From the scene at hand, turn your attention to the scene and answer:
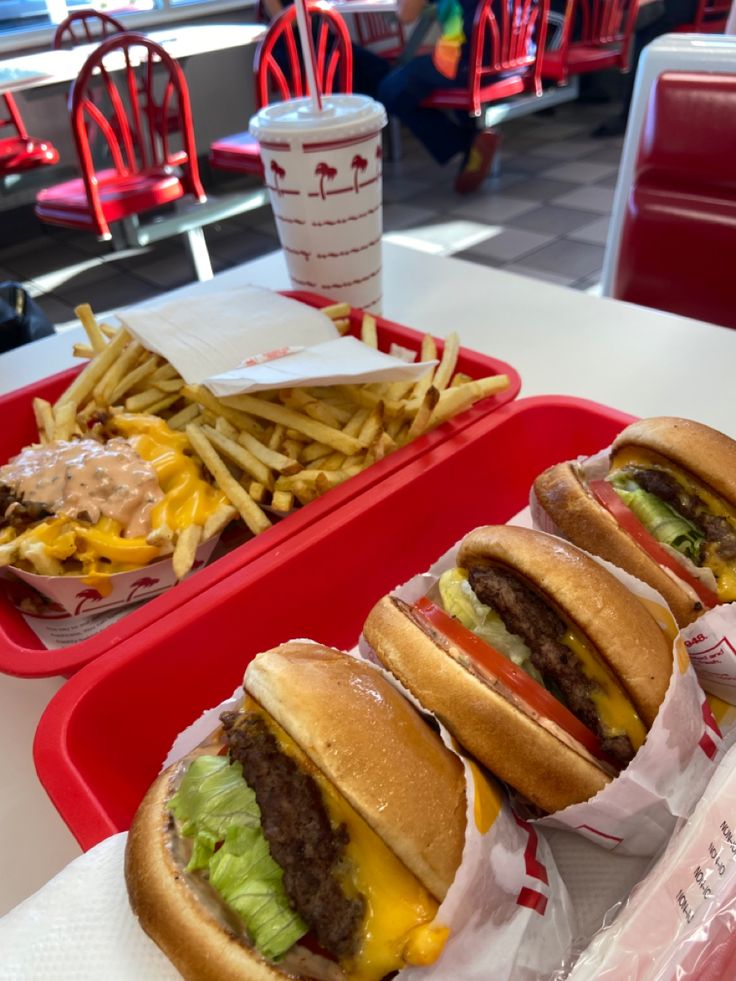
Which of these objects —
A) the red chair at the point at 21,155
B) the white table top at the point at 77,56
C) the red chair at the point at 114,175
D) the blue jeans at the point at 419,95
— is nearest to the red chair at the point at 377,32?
the blue jeans at the point at 419,95

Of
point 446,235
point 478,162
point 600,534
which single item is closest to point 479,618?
point 600,534

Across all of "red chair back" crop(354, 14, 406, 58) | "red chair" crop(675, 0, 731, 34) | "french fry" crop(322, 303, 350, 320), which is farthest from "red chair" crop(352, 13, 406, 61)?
"french fry" crop(322, 303, 350, 320)

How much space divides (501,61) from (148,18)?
3382mm

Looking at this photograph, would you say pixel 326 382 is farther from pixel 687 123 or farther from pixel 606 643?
pixel 687 123

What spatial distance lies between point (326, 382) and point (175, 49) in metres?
4.29

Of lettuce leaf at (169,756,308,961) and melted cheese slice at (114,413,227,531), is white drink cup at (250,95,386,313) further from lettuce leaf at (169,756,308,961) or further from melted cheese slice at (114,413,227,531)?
lettuce leaf at (169,756,308,961)

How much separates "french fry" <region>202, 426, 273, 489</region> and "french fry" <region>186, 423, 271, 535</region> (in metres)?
0.01

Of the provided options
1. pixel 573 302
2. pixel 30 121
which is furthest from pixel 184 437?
pixel 30 121

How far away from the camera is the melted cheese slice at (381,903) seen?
67 cm

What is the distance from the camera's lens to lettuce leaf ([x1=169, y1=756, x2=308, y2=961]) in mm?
696

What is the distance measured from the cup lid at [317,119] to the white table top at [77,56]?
317 cm

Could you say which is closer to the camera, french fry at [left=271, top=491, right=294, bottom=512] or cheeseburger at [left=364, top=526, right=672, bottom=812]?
cheeseburger at [left=364, top=526, right=672, bottom=812]

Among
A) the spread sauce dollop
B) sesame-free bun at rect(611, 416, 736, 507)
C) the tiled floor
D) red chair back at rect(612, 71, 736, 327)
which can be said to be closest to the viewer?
sesame-free bun at rect(611, 416, 736, 507)

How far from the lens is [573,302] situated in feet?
6.35
